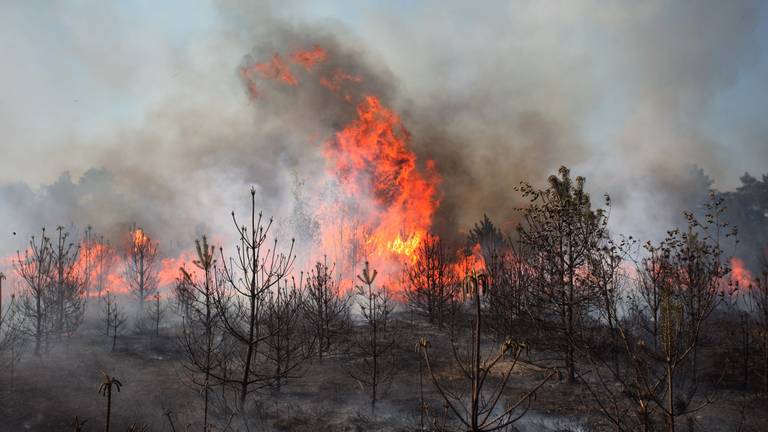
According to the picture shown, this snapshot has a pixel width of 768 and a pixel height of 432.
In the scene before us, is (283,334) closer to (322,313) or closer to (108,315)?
(322,313)

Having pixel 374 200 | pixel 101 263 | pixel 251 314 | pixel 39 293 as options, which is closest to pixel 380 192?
pixel 374 200

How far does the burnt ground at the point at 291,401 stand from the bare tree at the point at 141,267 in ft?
57.4

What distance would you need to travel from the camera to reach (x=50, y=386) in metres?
21.5

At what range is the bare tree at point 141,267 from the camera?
4450 cm

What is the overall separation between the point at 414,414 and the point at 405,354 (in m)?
9.80

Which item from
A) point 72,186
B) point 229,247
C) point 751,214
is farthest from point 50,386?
point 751,214

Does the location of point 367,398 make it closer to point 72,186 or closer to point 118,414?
point 118,414

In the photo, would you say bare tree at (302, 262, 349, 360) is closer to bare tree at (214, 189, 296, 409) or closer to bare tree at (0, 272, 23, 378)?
bare tree at (214, 189, 296, 409)

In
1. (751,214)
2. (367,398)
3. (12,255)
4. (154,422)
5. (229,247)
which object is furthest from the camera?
(229,247)

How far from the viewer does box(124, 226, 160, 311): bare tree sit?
44500 millimetres

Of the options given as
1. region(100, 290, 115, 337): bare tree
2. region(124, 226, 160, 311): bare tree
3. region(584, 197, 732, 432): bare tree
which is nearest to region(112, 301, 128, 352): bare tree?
region(100, 290, 115, 337): bare tree

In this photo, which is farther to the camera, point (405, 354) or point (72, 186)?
point (72, 186)

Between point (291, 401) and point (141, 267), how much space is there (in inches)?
1111

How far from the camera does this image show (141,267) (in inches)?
1649
